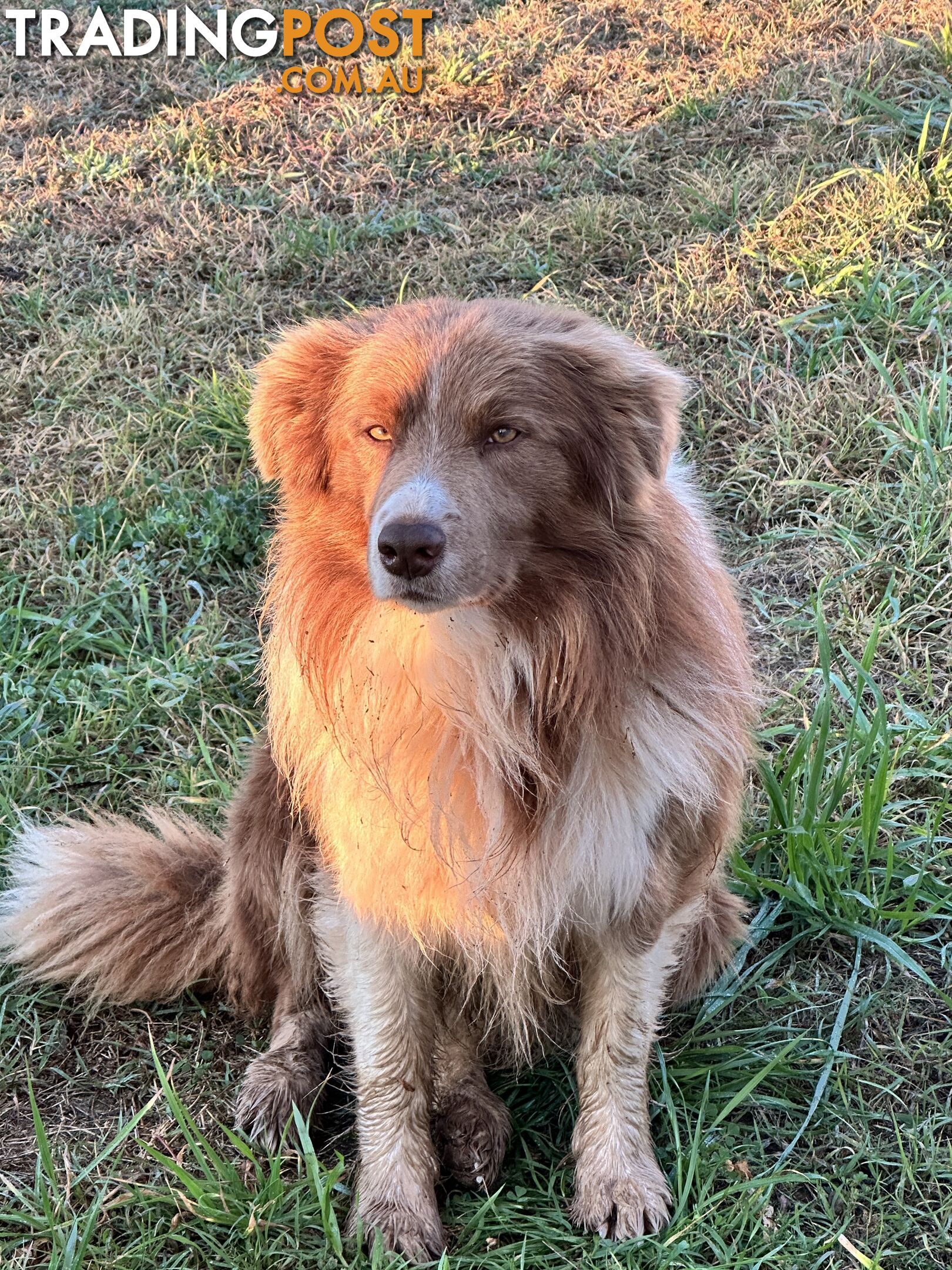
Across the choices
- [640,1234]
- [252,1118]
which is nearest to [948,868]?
[640,1234]

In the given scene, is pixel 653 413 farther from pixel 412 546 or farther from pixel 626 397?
pixel 412 546

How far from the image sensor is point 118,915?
3.25 meters

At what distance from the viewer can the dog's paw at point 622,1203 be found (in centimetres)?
272

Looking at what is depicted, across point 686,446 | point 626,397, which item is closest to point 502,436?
point 626,397

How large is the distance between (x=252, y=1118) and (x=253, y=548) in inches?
93.5

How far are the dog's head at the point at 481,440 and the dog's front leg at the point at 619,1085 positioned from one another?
2.98 feet

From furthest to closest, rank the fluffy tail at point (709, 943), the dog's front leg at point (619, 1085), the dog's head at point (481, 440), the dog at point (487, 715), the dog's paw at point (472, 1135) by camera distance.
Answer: the fluffy tail at point (709, 943) → the dog's paw at point (472, 1135) → the dog's front leg at point (619, 1085) → the dog at point (487, 715) → the dog's head at point (481, 440)

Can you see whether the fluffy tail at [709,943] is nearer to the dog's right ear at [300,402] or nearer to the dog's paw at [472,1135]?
the dog's paw at [472,1135]

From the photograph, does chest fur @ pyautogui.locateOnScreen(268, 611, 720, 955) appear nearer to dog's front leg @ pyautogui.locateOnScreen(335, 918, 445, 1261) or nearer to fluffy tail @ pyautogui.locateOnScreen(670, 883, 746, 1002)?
dog's front leg @ pyautogui.locateOnScreen(335, 918, 445, 1261)

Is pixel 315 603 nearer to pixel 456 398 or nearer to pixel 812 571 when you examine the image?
pixel 456 398

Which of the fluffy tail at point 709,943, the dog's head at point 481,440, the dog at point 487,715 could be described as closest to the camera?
the dog's head at point 481,440

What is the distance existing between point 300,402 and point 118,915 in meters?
1.45

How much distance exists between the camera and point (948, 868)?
11.2ft

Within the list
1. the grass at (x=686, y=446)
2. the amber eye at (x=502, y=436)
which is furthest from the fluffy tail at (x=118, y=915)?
the amber eye at (x=502, y=436)
